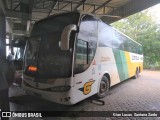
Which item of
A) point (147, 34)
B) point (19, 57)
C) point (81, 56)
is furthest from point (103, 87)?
point (147, 34)

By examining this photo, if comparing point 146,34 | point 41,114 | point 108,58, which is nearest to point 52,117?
point 41,114

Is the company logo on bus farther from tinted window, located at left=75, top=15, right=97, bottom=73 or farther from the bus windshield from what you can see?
the bus windshield

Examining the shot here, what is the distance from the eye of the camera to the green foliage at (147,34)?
66.6 ft

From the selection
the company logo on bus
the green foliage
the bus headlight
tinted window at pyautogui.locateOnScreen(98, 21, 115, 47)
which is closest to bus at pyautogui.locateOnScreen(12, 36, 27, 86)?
the bus headlight

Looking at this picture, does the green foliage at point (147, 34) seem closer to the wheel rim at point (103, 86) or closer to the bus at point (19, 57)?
the wheel rim at point (103, 86)

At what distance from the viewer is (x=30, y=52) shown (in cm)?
470

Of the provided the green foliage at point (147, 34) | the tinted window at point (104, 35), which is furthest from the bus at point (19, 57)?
the green foliage at point (147, 34)

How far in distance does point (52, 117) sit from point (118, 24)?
22698mm

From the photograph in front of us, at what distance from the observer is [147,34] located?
20.8m

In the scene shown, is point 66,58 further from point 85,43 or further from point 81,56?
point 85,43

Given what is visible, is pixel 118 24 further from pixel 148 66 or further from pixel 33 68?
pixel 33 68

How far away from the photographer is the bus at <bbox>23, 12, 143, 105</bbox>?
12.8 ft

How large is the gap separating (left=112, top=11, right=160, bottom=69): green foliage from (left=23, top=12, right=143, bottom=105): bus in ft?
55.8

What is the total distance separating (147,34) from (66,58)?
63.7 feet
